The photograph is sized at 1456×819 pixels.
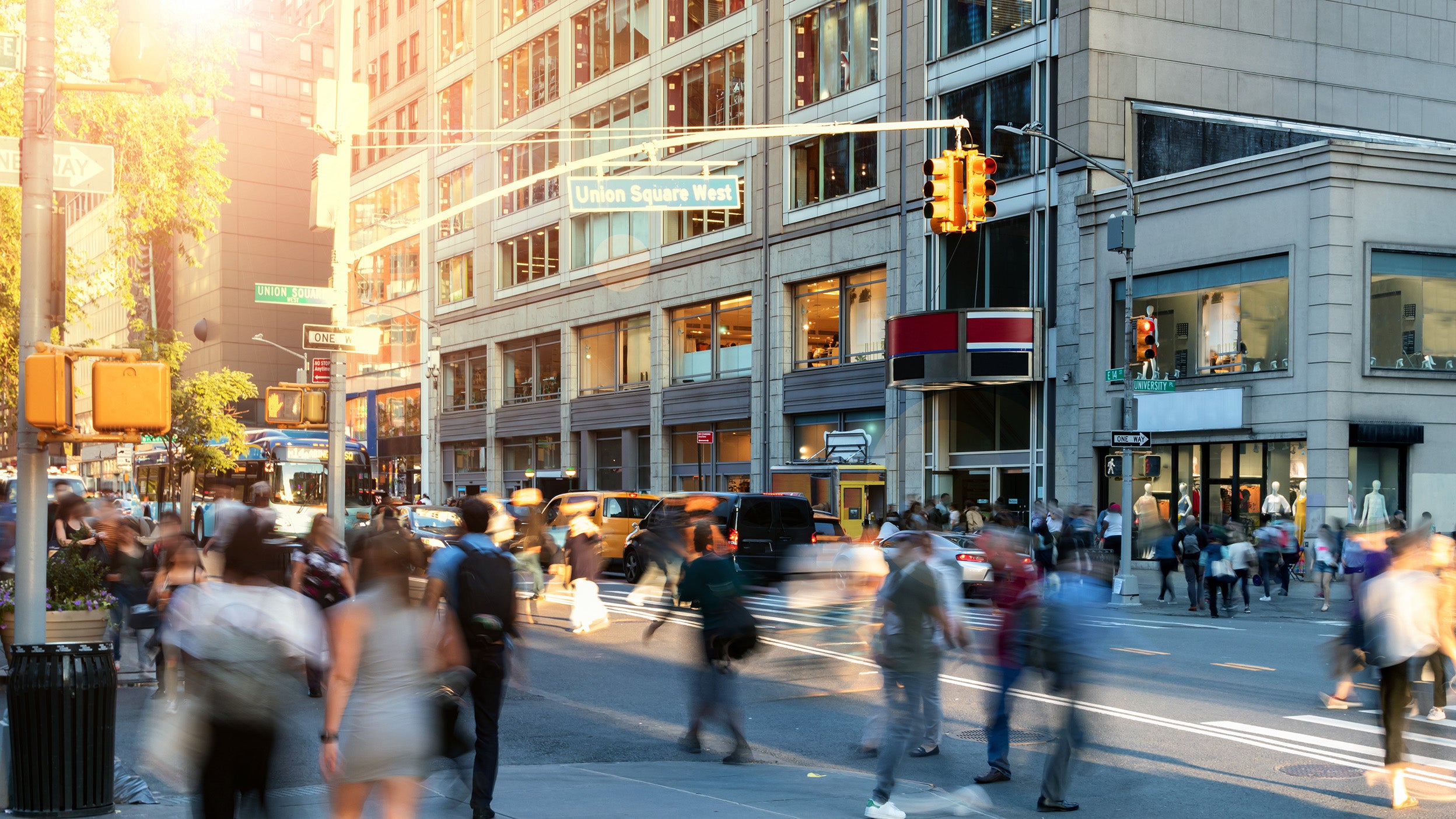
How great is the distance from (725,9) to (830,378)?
12982 mm

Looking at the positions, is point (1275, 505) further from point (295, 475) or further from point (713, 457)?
point (295, 475)

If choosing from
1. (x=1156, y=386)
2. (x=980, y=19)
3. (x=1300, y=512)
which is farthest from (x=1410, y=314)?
(x=980, y=19)

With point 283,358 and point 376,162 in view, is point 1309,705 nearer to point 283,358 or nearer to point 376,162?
point 376,162

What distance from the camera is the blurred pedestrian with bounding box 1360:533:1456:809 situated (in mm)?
8711

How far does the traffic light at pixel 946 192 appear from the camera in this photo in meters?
16.7

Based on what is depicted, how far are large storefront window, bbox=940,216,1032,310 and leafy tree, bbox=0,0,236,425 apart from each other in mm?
18358

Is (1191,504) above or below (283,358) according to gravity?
below

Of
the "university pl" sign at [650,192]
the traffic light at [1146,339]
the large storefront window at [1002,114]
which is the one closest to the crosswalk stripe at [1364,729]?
the "university pl" sign at [650,192]

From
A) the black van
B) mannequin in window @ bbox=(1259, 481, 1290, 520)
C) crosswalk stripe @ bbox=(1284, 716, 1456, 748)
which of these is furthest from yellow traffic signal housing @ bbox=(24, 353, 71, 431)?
mannequin in window @ bbox=(1259, 481, 1290, 520)

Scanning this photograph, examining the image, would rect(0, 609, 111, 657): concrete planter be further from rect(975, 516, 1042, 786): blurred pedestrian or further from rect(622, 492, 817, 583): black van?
rect(622, 492, 817, 583): black van

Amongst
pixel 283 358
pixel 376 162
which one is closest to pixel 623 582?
pixel 376 162

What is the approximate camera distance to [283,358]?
99.2 meters

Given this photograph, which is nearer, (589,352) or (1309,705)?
(1309,705)

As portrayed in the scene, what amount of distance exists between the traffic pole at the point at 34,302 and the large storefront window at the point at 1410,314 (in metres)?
26.4
